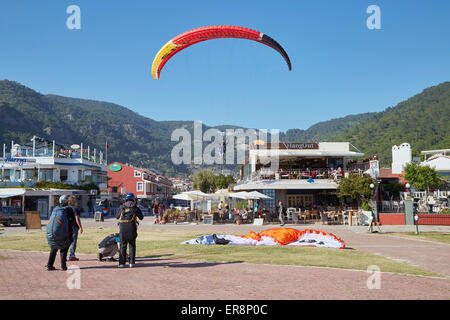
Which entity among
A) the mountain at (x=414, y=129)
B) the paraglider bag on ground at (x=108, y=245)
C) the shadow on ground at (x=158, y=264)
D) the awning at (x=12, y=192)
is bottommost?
the shadow on ground at (x=158, y=264)

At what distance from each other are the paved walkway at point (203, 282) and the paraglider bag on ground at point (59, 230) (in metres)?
0.59

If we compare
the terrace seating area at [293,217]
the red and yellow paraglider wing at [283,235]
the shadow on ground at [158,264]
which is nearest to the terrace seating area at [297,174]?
the terrace seating area at [293,217]

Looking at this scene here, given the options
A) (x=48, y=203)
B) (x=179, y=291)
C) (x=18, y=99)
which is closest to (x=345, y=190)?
(x=179, y=291)

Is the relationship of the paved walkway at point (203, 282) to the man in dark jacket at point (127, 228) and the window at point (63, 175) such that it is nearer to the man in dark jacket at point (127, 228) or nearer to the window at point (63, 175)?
the man in dark jacket at point (127, 228)

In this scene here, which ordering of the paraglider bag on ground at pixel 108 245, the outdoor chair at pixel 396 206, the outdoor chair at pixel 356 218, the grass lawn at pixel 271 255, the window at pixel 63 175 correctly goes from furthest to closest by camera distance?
the window at pixel 63 175, the outdoor chair at pixel 396 206, the outdoor chair at pixel 356 218, the paraglider bag on ground at pixel 108 245, the grass lawn at pixel 271 255

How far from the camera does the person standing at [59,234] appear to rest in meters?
8.10

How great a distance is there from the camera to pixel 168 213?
29281 millimetres

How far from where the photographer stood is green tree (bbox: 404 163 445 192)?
31625mm

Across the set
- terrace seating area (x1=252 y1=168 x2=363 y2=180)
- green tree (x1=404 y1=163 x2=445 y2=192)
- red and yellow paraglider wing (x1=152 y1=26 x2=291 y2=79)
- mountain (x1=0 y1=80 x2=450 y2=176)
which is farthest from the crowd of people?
mountain (x1=0 y1=80 x2=450 y2=176)

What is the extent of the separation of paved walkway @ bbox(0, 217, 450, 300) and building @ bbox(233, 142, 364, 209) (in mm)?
20973

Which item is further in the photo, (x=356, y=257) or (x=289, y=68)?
(x=289, y=68)
